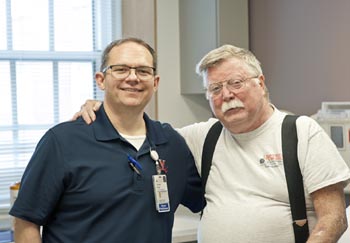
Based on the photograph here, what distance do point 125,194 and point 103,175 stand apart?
92 mm

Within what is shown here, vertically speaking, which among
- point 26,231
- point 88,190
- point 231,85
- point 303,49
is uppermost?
point 303,49

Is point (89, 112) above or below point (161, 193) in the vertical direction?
above

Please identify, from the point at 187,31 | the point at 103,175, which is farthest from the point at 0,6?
the point at 103,175

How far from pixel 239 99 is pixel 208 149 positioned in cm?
25

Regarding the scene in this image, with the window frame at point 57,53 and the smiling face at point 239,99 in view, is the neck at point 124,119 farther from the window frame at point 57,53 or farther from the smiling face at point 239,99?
the window frame at point 57,53

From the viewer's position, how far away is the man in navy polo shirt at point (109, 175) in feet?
5.28

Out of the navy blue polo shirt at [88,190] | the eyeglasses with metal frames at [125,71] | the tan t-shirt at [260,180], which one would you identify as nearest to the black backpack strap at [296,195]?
the tan t-shirt at [260,180]

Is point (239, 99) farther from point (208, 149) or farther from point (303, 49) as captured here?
point (303, 49)

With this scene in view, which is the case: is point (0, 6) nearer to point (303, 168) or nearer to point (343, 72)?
point (343, 72)

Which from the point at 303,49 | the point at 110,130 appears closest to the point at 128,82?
the point at 110,130

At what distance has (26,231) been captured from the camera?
1.63m

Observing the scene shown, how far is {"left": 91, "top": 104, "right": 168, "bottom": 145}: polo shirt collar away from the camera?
1695mm

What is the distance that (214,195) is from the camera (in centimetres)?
180

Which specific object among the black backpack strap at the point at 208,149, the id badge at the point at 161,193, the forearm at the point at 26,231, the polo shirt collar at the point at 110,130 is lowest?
the forearm at the point at 26,231
